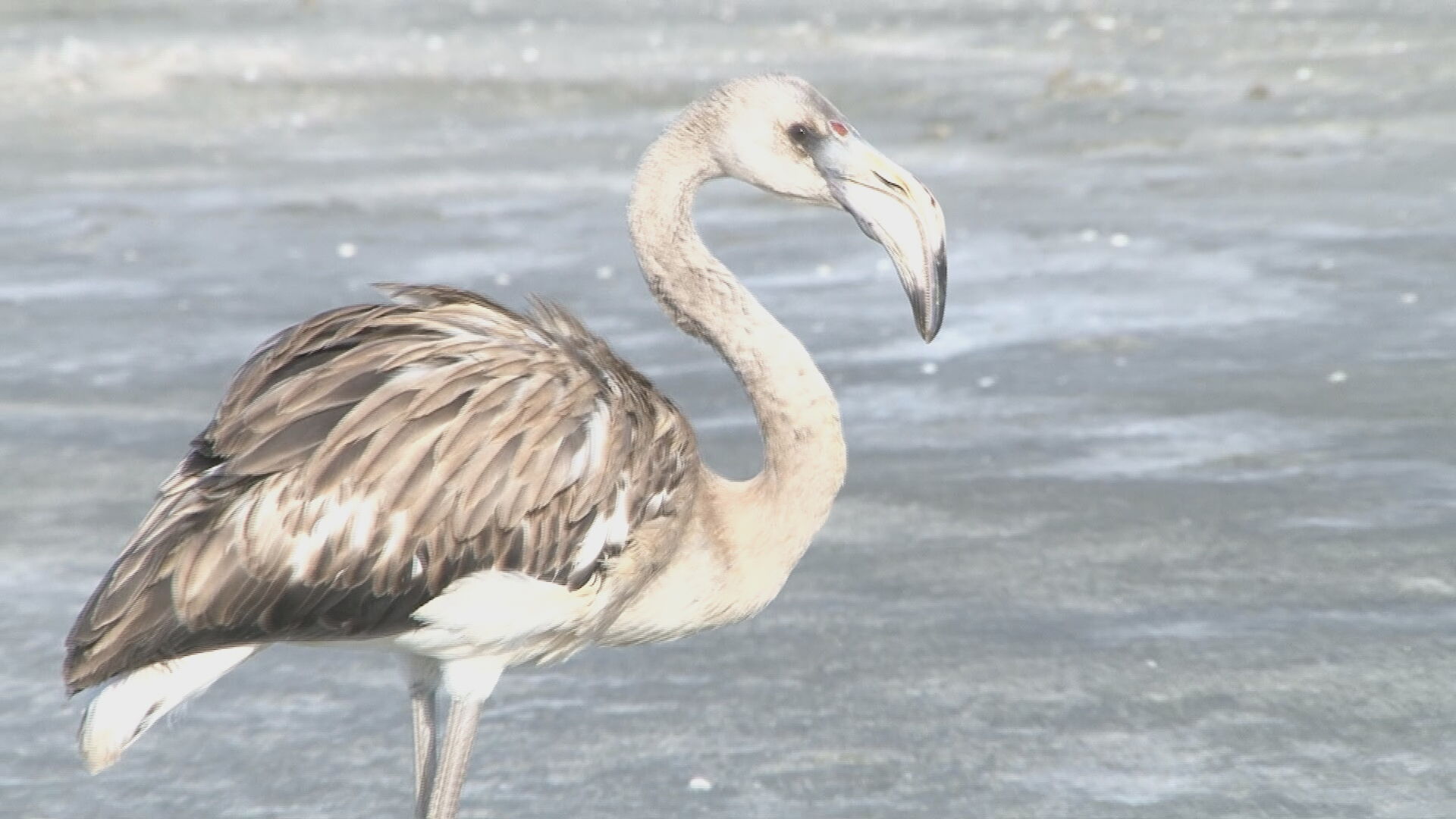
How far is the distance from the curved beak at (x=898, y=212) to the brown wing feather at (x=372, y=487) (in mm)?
669

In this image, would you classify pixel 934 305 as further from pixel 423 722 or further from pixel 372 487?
pixel 423 722

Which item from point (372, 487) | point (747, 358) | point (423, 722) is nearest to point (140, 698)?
point (372, 487)

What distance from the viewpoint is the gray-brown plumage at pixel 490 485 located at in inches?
179

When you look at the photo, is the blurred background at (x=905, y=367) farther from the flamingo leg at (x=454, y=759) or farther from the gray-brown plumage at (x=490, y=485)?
the gray-brown plumage at (x=490, y=485)

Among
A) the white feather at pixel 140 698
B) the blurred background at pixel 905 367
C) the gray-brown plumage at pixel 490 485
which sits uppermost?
the gray-brown plumage at pixel 490 485

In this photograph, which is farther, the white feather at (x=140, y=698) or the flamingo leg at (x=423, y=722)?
the flamingo leg at (x=423, y=722)

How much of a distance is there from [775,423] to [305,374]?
3.59ft

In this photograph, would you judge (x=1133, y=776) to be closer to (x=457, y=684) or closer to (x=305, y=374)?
(x=457, y=684)

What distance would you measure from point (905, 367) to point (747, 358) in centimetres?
435

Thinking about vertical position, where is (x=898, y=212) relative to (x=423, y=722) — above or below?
above

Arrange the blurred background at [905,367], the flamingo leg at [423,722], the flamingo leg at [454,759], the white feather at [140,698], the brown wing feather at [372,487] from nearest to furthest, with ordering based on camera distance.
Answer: the white feather at [140,698], the brown wing feather at [372,487], the flamingo leg at [454,759], the flamingo leg at [423,722], the blurred background at [905,367]

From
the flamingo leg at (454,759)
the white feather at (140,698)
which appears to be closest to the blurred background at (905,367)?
the flamingo leg at (454,759)

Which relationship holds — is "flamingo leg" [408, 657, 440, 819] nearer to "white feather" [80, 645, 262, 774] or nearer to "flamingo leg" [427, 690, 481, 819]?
"flamingo leg" [427, 690, 481, 819]

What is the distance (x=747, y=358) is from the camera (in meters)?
5.18
